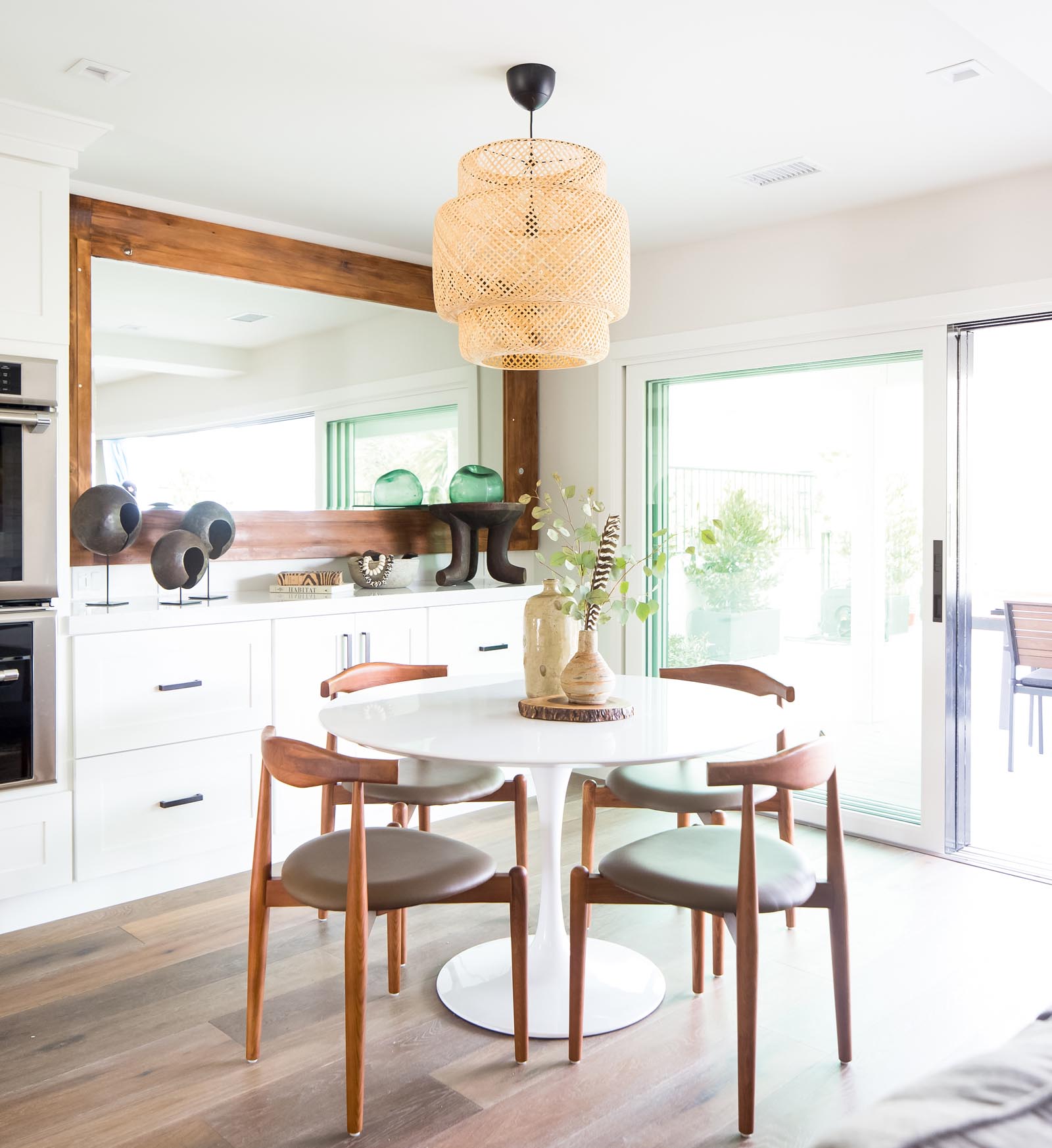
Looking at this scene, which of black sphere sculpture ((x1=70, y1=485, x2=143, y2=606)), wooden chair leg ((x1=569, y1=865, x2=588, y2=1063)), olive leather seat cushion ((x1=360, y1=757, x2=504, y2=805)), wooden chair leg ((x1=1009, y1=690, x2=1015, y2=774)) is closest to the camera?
wooden chair leg ((x1=569, y1=865, x2=588, y2=1063))

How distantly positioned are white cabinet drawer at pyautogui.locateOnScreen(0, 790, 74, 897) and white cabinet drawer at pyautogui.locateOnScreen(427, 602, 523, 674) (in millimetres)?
1460

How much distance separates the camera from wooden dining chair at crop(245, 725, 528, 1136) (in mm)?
1944

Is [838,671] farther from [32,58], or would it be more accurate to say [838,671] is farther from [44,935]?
[32,58]

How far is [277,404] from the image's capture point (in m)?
3.96

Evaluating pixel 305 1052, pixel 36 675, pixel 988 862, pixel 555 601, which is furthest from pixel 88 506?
pixel 988 862

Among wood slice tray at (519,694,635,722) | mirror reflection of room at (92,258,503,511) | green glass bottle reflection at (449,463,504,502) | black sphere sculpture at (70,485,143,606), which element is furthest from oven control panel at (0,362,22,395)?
green glass bottle reflection at (449,463,504,502)

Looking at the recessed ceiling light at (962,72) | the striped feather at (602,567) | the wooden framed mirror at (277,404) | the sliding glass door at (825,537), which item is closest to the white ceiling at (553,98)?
the recessed ceiling light at (962,72)

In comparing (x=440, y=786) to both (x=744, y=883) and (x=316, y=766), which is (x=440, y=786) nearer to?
(x=316, y=766)

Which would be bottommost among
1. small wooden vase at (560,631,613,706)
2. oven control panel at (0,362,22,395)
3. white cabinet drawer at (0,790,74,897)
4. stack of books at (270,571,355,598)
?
white cabinet drawer at (0,790,74,897)

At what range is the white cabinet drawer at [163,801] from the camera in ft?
10.0

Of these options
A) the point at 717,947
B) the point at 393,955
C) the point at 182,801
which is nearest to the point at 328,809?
the point at 393,955

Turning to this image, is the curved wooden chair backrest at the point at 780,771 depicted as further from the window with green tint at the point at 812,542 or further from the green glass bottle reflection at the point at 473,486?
the green glass bottle reflection at the point at 473,486

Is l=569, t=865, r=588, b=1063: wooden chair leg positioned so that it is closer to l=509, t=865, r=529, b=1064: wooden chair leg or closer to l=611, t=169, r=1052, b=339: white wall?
l=509, t=865, r=529, b=1064: wooden chair leg

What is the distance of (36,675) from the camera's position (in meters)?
2.91
